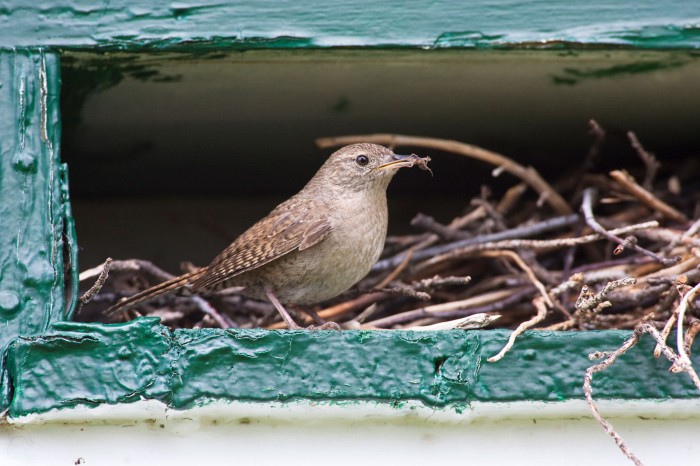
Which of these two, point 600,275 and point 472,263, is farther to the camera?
point 472,263

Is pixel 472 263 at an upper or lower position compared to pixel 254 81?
lower

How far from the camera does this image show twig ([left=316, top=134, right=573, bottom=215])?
363 centimetres

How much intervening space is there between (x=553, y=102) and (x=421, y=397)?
1636mm

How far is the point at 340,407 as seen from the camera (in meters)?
2.39

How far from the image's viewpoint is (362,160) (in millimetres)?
3578

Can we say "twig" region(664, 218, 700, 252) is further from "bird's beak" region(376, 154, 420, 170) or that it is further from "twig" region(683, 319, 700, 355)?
"bird's beak" region(376, 154, 420, 170)

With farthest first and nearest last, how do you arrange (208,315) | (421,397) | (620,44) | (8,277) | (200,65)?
(208,315) → (200,65) → (620,44) → (8,277) → (421,397)

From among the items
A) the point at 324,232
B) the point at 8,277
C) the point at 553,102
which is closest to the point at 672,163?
the point at 553,102

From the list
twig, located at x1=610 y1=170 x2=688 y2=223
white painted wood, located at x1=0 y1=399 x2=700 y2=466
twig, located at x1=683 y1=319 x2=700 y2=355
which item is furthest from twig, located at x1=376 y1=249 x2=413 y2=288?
twig, located at x1=683 y1=319 x2=700 y2=355

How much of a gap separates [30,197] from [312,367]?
859 mm

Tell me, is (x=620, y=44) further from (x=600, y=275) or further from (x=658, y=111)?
(x=658, y=111)

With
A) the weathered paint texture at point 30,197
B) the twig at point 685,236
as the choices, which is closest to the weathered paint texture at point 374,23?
the weathered paint texture at point 30,197

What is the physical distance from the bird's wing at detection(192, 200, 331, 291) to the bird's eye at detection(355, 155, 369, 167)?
276 millimetres

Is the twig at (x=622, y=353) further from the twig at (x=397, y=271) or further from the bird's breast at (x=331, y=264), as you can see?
the twig at (x=397, y=271)
